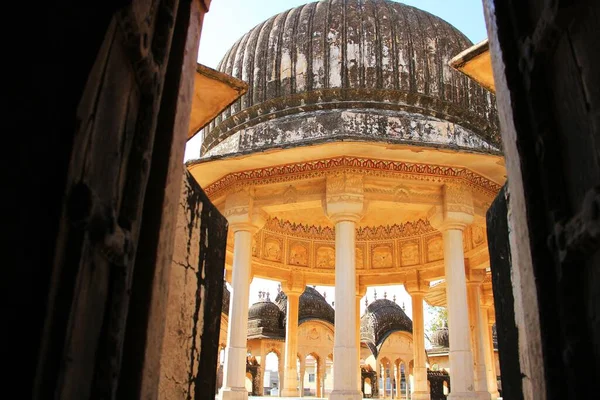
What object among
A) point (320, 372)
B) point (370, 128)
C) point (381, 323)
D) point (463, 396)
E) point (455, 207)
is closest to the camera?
point (463, 396)

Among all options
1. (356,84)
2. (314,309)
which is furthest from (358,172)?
(314,309)

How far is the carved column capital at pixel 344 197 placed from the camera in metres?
10.3

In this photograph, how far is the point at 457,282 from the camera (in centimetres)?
1022

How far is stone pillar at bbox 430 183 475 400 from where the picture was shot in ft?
31.3

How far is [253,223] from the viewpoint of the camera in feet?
A: 36.8

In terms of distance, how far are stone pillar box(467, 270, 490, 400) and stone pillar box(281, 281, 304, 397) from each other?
442 centimetres

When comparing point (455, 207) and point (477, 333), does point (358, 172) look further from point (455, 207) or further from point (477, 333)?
point (477, 333)

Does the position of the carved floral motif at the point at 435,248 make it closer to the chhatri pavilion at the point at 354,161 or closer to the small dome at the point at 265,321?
the chhatri pavilion at the point at 354,161

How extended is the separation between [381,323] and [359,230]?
702 cm

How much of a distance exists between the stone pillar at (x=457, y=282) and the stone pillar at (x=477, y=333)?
11.2ft

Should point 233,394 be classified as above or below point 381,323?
below

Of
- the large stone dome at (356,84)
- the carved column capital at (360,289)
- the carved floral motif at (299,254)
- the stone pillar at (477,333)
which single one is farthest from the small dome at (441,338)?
the large stone dome at (356,84)

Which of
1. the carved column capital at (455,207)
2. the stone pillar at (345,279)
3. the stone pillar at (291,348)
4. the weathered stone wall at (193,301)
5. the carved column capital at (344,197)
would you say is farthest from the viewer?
the stone pillar at (291,348)

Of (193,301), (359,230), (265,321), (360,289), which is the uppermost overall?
(359,230)
